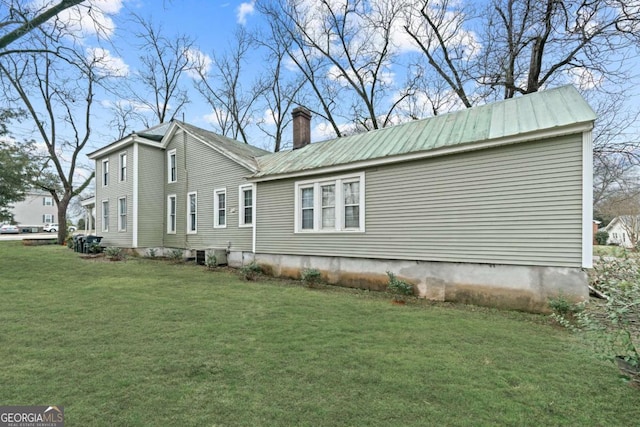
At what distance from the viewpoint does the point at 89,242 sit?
54.1 ft

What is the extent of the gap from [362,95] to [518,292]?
62.3ft

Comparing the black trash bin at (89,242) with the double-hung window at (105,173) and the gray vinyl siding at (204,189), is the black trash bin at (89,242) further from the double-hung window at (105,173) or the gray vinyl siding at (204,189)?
the gray vinyl siding at (204,189)

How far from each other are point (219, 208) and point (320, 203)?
5664mm

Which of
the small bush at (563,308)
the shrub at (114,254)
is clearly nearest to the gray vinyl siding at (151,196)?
the shrub at (114,254)

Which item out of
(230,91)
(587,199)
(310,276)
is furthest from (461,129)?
(230,91)

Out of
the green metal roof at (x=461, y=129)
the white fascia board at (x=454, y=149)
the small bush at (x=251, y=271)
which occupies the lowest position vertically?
the small bush at (x=251, y=271)

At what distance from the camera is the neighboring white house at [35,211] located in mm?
46250

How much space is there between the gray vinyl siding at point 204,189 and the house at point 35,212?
44655mm

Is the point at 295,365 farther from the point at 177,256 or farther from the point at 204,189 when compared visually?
the point at 177,256

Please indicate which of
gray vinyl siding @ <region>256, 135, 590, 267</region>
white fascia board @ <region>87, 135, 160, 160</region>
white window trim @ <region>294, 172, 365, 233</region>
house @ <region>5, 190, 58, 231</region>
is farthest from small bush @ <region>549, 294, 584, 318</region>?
house @ <region>5, 190, 58, 231</region>

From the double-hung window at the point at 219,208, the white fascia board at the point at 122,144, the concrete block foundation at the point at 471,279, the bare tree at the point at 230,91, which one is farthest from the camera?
the bare tree at the point at 230,91

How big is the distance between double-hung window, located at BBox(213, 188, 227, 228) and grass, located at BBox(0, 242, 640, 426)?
6.58 meters

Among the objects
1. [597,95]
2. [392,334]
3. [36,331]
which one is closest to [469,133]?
[392,334]

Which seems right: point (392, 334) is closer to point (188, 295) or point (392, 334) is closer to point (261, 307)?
point (261, 307)
